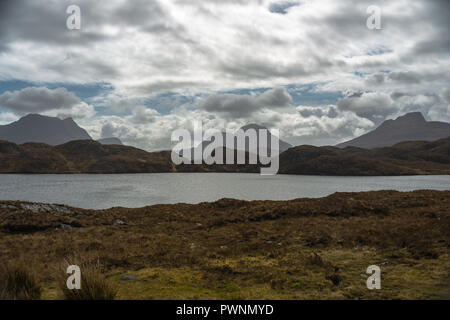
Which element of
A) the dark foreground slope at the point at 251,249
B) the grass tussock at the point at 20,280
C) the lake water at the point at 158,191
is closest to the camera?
the grass tussock at the point at 20,280

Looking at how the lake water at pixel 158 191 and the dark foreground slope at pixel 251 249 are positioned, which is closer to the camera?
the dark foreground slope at pixel 251 249

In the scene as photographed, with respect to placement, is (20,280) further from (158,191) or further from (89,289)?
(158,191)

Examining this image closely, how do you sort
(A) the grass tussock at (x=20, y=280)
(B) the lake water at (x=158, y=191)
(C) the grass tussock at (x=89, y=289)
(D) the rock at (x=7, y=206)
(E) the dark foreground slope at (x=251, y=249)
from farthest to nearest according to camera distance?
(B) the lake water at (x=158, y=191) < (D) the rock at (x=7, y=206) < (E) the dark foreground slope at (x=251, y=249) < (A) the grass tussock at (x=20, y=280) < (C) the grass tussock at (x=89, y=289)

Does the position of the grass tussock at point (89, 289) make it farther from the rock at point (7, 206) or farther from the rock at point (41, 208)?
the rock at point (7, 206)

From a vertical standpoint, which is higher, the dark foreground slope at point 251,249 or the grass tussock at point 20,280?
the grass tussock at point 20,280

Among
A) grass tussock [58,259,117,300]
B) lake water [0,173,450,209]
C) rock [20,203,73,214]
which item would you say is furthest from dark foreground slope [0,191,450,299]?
lake water [0,173,450,209]

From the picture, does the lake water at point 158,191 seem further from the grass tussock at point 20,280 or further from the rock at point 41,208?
the grass tussock at point 20,280

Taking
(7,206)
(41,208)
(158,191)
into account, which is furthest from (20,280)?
(158,191)

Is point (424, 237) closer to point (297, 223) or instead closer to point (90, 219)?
point (297, 223)

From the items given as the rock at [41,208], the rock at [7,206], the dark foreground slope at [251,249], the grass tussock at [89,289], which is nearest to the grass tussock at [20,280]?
the dark foreground slope at [251,249]

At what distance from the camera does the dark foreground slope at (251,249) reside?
11.5 meters

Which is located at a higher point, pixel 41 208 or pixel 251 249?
pixel 41 208

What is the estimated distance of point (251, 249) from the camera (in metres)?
19.4
